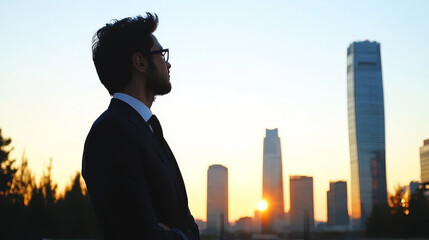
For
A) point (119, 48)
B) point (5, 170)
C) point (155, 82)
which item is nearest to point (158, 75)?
point (155, 82)

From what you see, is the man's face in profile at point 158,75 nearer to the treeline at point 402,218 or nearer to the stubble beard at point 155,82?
the stubble beard at point 155,82

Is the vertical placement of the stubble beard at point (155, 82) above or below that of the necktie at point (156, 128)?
above

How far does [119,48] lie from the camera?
113 inches

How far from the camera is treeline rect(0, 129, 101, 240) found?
48.8 m

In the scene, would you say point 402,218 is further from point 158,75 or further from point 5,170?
point 158,75

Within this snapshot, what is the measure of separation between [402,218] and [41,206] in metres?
40.5

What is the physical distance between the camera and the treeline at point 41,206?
48750 millimetres

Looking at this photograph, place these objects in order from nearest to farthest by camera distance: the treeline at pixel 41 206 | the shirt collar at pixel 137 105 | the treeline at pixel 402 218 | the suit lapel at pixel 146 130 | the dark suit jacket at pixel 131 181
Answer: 1. the dark suit jacket at pixel 131 181
2. the suit lapel at pixel 146 130
3. the shirt collar at pixel 137 105
4. the treeline at pixel 41 206
5. the treeline at pixel 402 218

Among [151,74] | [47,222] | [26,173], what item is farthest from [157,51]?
[26,173]

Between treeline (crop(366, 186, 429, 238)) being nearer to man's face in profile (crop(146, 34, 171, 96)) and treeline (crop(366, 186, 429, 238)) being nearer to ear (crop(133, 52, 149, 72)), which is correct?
man's face in profile (crop(146, 34, 171, 96))

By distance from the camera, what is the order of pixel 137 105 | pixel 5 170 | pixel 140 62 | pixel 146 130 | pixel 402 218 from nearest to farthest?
pixel 146 130, pixel 137 105, pixel 140 62, pixel 5 170, pixel 402 218

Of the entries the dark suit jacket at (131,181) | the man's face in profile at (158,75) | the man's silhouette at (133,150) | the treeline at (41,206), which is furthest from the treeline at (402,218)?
the dark suit jacket at (131,181)

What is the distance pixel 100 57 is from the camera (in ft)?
9.52

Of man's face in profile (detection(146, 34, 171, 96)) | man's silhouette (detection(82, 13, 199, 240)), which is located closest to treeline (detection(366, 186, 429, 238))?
man's face in profile (detection(146, 34, 171, 96))
